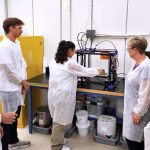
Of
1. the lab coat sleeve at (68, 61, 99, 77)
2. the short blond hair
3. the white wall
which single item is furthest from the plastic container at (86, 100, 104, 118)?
the short blond hair

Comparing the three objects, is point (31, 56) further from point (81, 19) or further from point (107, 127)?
point (107, 127)

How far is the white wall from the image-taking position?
285cm

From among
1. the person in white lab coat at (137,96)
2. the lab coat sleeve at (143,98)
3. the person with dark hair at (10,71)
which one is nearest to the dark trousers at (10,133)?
the person with dark hair at (10,71)

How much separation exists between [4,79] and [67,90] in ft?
2.36

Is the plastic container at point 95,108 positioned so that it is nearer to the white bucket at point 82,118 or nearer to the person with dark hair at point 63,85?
the white bucket at point 82,118

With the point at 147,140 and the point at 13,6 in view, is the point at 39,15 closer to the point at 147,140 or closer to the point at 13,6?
the point at 13,6

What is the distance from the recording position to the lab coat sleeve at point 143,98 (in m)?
1.64

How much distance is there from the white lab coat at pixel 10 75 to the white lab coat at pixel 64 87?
39 cm

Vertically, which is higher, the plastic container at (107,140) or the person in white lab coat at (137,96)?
the person in white lab coat at (137,96)

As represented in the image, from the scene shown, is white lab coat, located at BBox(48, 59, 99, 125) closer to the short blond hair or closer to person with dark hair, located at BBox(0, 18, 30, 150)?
person with dark hair, located at BBox(0, 18, 30, 150)

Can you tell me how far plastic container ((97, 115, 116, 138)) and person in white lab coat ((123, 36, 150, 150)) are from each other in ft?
2.77

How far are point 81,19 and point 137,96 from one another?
1.80 meters

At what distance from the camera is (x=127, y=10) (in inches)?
113

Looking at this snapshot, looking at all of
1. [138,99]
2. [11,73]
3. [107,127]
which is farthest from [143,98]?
[11,73]
